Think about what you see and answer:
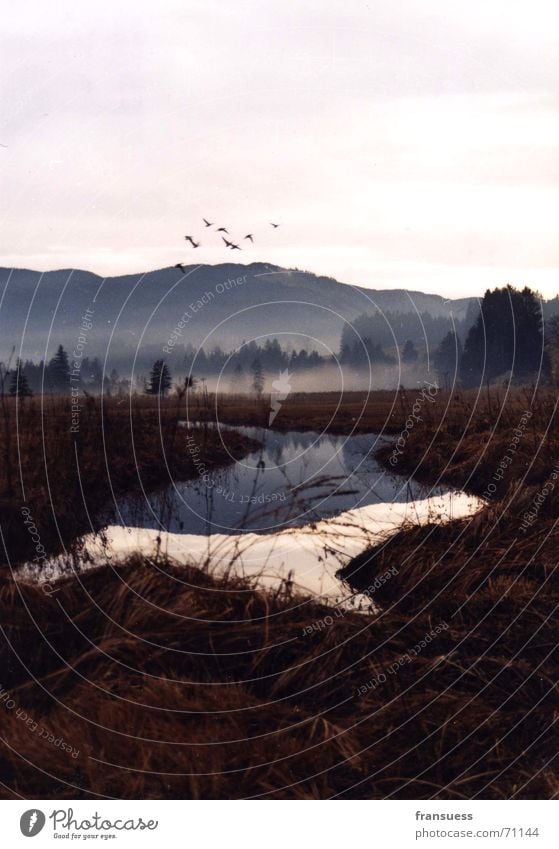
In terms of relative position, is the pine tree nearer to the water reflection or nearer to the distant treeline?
the distant treeline

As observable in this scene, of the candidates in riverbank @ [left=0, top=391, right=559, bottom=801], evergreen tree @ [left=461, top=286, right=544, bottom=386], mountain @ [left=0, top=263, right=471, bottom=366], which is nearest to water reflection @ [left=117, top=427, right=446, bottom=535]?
riverbank @ [left=0, top=391, right=559, bottom=801]

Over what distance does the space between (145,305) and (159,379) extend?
541mm

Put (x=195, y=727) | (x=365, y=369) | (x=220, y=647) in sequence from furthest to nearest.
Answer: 1. (x=365, y=369)
2. (x=220, y=647)
3. (x=195, y=727)

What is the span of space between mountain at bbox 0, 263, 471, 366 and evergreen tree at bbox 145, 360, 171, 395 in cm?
9

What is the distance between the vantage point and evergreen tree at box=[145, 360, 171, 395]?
21.4 feet

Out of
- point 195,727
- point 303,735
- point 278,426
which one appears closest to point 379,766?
point 303,735

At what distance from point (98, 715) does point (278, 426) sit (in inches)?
92.3

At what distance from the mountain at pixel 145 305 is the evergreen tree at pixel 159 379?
0.09m

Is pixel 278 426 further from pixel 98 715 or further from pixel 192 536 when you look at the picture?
pixel 98 715

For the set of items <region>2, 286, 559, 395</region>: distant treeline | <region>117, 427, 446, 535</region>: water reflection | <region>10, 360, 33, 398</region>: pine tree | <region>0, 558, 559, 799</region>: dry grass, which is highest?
<region>2, 286, 559, 395</region>: distant treeline

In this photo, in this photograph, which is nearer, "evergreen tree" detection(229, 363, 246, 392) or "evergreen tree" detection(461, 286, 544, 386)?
"evergreen tree" detection(229, 363, 246, 392)

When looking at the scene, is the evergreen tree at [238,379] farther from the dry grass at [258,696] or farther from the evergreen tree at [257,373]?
the dry grass at [258,696]

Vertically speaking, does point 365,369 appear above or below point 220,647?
above
